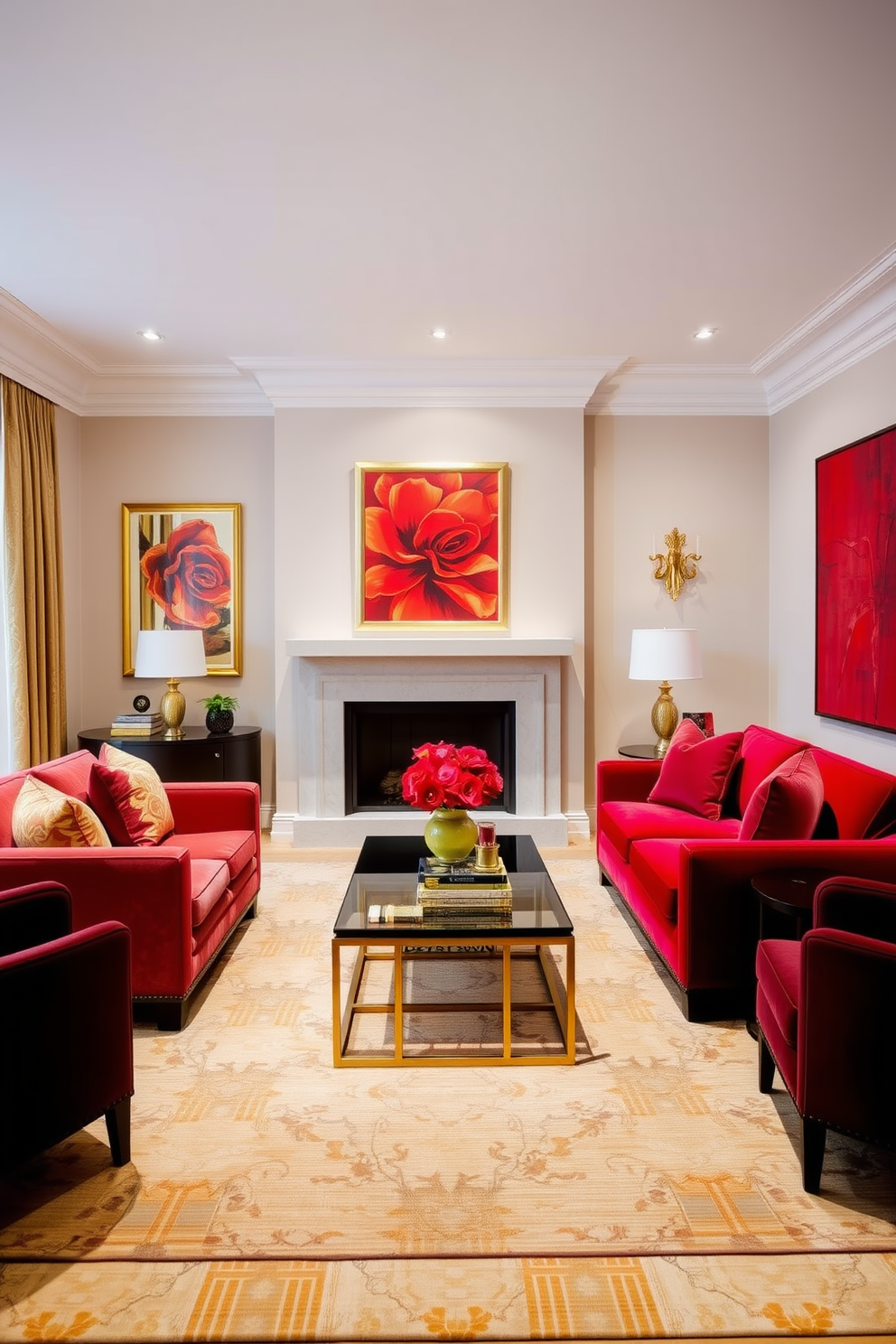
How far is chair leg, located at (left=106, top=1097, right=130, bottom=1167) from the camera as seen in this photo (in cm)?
209

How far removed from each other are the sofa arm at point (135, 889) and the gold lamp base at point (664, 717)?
10.3 ft

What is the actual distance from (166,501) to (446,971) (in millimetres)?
3688

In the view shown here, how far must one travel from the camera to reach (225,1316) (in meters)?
1.62

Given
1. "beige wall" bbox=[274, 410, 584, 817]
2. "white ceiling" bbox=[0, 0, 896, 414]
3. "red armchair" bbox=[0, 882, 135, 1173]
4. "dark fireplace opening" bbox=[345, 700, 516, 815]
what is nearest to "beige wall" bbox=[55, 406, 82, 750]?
"white ceiling" bbox=[0, 0, 896, 414]

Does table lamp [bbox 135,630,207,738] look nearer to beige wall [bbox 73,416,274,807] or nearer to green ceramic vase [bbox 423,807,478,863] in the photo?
beige wall [bbox 73,416,274,807]

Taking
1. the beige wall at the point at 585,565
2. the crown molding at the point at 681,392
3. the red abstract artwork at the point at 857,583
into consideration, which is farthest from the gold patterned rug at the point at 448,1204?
the crown molding at the point at 681,392

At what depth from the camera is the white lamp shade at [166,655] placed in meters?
4.78

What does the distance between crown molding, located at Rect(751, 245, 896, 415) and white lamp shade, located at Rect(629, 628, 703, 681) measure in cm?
162

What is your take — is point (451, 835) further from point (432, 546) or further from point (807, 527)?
point (807, 527)

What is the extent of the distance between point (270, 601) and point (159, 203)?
2715 mm

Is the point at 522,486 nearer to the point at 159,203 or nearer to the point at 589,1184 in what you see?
the point at 159,203

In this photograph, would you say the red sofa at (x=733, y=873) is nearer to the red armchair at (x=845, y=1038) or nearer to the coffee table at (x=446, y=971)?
the coffee table at (x=446, y=971)

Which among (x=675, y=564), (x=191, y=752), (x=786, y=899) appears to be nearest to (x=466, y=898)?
(x=786, y=899)

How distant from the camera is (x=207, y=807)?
3.81 metres
